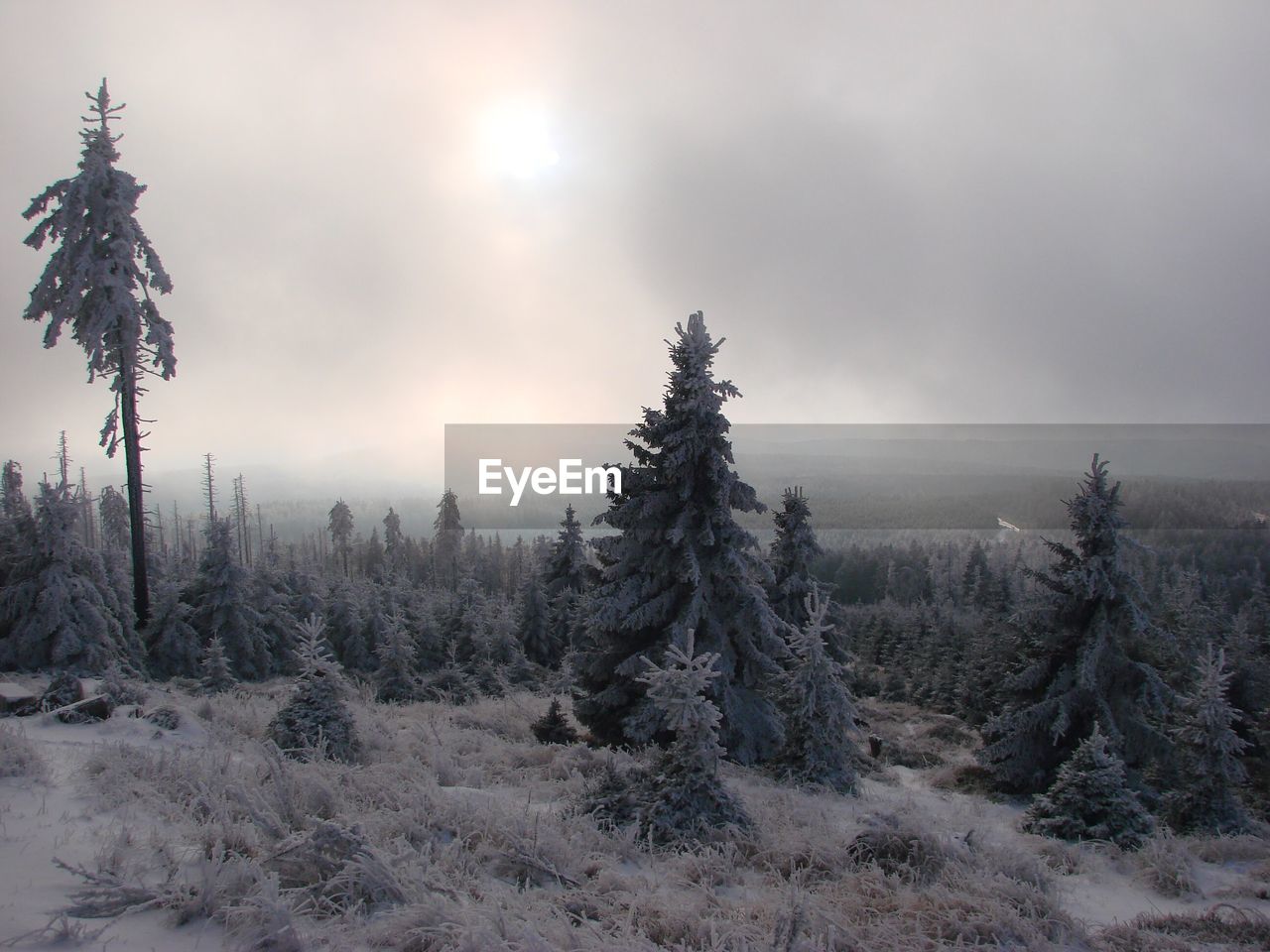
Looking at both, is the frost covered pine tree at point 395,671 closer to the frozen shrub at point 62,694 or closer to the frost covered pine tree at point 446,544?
the frozen shrub at point 62,694

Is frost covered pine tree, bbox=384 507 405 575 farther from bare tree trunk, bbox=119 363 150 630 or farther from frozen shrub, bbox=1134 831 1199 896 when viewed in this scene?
frozen shrub, bbox=1134 831 1199 896

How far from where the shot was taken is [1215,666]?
1138cm

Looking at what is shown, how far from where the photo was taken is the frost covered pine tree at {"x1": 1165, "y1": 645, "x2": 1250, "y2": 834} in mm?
11133

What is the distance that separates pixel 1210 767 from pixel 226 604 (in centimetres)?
3013

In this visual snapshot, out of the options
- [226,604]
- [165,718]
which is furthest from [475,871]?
[226,604]

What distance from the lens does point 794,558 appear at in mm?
24938

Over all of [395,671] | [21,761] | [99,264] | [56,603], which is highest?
[99,264]

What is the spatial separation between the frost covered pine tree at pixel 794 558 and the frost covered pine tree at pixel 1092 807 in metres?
13.9

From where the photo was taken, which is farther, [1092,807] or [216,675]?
[216,675]

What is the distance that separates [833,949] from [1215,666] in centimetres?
1121

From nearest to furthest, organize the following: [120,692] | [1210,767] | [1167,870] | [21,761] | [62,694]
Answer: [21,761] < [1167,870] < [62,694] < [120,692] < [1210,767]

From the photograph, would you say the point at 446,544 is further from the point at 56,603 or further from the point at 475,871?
the point at 475,871

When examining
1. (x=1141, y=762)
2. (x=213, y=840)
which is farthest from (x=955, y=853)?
(x=1141, y=762)

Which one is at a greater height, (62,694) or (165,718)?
(62,694)
